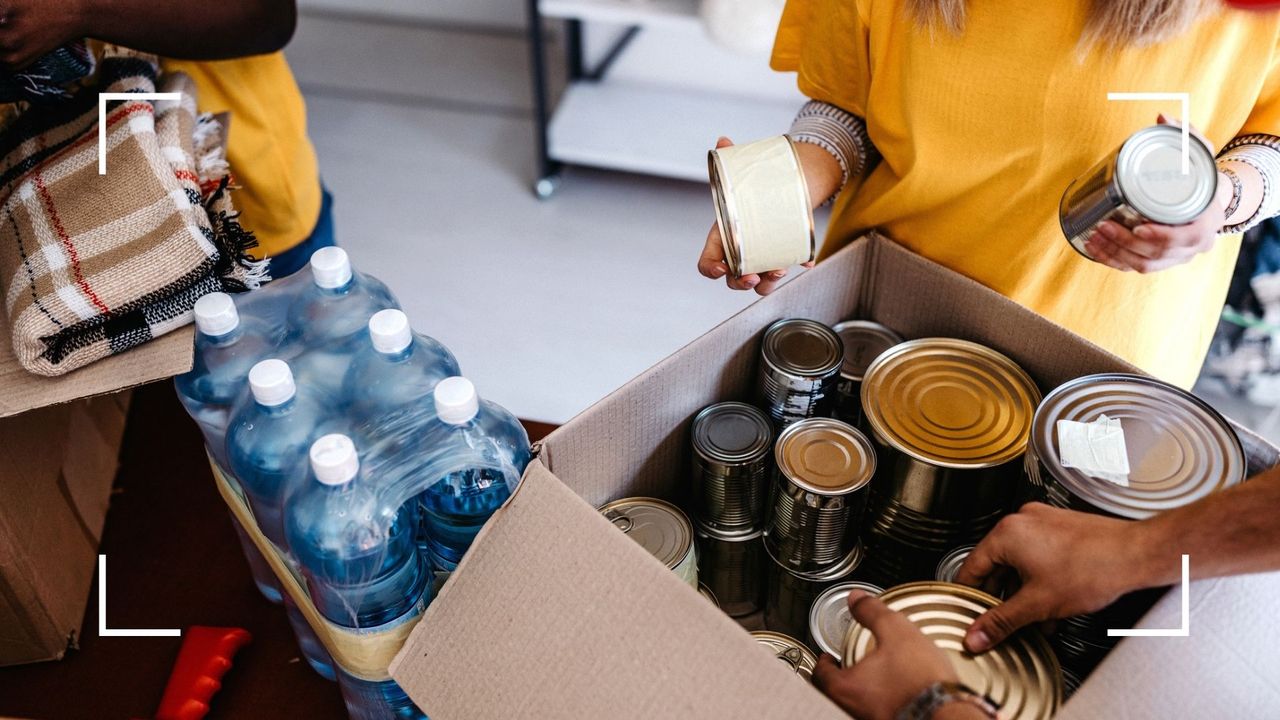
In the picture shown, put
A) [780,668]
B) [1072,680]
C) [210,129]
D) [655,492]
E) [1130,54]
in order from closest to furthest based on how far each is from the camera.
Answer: [780,668], [1072,680], [1130,54], [655,492], [210,129]

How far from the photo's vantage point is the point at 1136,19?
0.94m

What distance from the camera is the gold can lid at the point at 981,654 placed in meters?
0.76

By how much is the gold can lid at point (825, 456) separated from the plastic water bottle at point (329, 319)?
0.47 metres

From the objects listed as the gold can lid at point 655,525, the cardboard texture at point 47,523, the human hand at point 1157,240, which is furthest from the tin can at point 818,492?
the cardboard texture at point 47,523

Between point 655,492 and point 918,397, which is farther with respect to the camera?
point 655,492

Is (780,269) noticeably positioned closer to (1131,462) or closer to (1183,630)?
(1131,462)

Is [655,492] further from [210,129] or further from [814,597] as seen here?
[210,129]

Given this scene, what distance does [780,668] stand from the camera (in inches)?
27.8

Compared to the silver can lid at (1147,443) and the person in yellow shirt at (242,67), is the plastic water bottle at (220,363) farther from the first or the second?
the silver can lid at (1147,443)

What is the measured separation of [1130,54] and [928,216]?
0.94ft

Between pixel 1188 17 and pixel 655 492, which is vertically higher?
pixel 1188 17

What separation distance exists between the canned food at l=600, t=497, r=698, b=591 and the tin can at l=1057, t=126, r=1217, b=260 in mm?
540

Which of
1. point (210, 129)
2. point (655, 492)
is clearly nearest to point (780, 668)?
point (655, 492)

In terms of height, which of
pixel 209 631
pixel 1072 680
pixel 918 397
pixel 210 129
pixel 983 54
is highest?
pixel 983 54
